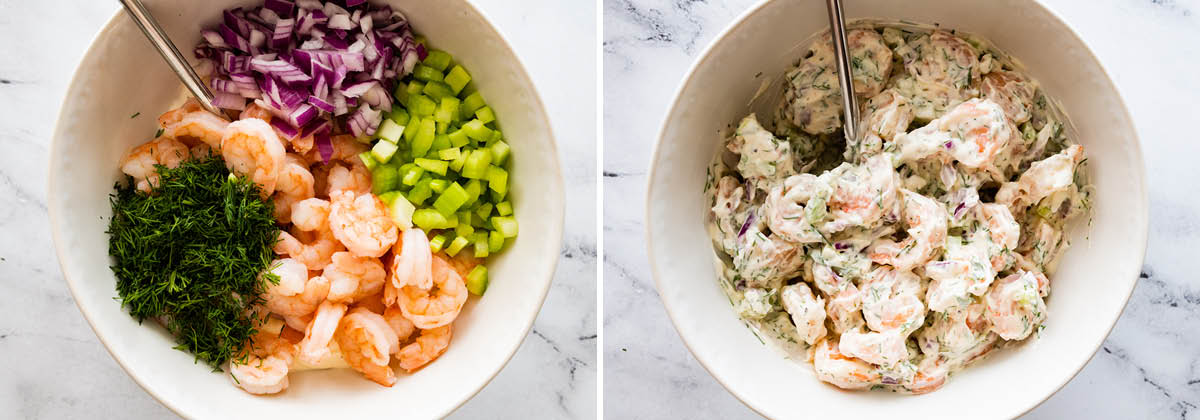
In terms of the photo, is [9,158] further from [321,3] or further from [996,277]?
[996,277]

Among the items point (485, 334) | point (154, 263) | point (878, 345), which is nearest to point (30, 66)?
point (154, 263)

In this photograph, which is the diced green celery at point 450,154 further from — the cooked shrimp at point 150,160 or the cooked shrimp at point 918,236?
the cooked shrimp at point 918,236

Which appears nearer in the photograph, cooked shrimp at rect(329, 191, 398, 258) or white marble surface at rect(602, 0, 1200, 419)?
cooked shrimp at rect(329, 191, 398, 258)

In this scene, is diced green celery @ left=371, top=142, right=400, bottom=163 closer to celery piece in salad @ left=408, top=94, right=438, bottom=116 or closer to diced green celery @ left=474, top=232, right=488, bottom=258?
celery piece in salad @ left=408, top=94, right=438, bottom=116

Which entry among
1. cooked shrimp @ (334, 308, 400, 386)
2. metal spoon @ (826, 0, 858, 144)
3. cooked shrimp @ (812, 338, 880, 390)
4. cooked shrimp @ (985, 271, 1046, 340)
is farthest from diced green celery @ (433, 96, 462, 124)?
cooked shrimp @ (985, 271, 1046, 340)

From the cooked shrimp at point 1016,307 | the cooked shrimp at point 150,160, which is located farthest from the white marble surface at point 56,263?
the cooked shrimp at point 1016,307

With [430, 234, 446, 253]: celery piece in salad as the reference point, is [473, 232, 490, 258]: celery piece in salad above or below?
below
